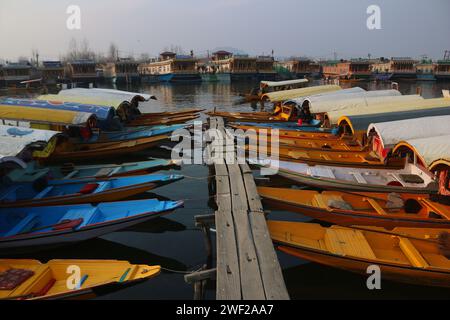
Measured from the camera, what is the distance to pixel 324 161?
42.6ft

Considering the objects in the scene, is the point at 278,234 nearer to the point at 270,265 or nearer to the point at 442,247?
the point at 270,265

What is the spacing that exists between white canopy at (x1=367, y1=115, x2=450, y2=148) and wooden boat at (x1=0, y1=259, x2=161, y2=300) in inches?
Result: 373

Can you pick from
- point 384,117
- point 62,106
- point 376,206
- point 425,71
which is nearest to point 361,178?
point 376,206

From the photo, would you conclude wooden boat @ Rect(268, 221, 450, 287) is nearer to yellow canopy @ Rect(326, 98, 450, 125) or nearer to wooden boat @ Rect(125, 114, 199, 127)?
yellow canopy @ Rect(326, 98, 450, 125)

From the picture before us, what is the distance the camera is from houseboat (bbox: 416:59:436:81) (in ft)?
236

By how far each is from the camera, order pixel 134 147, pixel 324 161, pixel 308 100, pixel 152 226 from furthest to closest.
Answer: pixel 308 100, pixel 134 147, pixel 324 161, pixel 152 226

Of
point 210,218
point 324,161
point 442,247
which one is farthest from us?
point 324,161

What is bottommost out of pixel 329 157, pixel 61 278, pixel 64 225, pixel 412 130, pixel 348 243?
pixel 61 278

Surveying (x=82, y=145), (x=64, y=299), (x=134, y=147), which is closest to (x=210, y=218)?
(x=64, y=299)

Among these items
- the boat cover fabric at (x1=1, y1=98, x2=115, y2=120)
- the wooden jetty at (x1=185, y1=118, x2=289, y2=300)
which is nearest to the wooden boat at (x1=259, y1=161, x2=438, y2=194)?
the wooden jetty at (x1=185, y1=118, x2=289, y2=300)

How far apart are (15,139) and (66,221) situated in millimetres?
3489

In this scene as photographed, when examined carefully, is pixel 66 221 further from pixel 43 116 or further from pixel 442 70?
pixel 442 70

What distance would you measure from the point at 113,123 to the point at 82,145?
3454mm

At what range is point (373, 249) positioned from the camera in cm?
766
